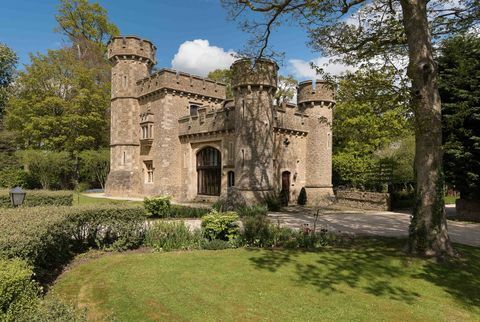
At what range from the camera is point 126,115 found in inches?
1039

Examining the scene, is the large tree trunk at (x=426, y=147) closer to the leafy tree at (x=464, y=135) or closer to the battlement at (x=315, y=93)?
the leafy tree at (x=464, y=135)

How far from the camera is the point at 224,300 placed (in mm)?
5711

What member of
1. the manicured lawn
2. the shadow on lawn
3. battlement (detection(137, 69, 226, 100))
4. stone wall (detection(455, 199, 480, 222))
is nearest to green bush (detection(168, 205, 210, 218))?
the manicured lawn

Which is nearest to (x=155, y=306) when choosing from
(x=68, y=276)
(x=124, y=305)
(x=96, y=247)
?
(x=124, y=305)

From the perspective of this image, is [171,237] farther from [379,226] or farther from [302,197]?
[302,197]

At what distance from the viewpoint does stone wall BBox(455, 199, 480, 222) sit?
15410 millimetres

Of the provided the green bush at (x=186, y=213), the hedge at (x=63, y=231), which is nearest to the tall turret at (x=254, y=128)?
the green bush at (x=186, y=213)

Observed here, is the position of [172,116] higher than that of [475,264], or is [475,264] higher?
[172,116]

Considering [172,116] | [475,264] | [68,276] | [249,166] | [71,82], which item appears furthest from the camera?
[71,82]

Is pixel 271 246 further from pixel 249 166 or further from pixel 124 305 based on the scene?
pixel 249 166

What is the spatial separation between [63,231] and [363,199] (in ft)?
56.8

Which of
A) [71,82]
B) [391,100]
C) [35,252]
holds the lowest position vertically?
[35,252]

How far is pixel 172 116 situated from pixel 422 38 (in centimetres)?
1879

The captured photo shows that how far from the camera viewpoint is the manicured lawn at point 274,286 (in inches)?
208
